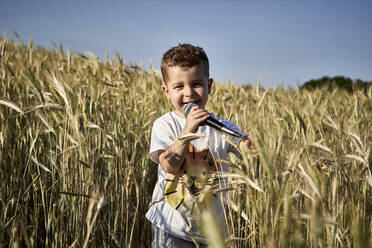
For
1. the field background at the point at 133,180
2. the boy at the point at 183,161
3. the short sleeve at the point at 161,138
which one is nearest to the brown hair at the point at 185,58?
the boy at the point at 183,161

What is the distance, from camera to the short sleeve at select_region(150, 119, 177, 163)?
1314 mm

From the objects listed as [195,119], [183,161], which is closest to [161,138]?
[183,161]

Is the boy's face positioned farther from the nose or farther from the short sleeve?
the short sleeve

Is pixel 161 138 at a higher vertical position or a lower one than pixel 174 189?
higher

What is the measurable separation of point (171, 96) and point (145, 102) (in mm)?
1117

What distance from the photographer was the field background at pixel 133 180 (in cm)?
85

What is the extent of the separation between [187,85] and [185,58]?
11cm

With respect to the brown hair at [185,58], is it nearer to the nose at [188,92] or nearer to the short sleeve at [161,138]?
the nose at [188,92]

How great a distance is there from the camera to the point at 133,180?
1589 mm

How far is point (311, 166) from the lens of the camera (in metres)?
1.02

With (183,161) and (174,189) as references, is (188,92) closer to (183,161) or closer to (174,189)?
(183,161)

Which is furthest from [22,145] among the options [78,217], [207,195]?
[207,195]

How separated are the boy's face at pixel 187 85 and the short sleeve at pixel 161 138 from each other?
11cm

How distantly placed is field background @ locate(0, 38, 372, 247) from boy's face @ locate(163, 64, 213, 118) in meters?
0.23
